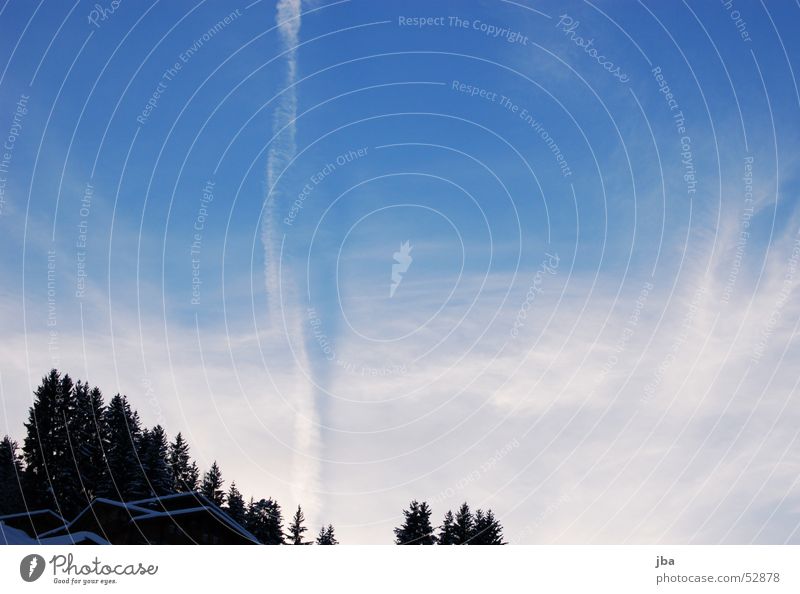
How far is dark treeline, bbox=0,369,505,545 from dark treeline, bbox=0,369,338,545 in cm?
11

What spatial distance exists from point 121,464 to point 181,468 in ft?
56.6

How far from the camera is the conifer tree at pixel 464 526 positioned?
7881 centimetres

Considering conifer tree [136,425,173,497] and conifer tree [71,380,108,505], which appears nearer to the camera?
conifer tree [136,425,173,497]

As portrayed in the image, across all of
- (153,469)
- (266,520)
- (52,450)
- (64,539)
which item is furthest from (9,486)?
(64,539)

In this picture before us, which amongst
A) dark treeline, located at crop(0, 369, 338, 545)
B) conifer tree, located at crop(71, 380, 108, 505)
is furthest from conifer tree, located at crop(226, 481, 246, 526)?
conifer tree, located at crop(71, 380, 108, 505)

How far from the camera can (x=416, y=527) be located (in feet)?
259

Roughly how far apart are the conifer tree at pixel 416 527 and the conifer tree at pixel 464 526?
10.1ft

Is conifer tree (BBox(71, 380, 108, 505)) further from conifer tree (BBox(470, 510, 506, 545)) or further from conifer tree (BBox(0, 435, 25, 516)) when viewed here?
conifer tree (BBox(470, 510, 506, 545))

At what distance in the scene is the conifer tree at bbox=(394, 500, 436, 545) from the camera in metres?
77.6

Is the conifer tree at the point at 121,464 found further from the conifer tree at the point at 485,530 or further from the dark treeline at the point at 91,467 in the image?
the conifer tree at the point at 485,530

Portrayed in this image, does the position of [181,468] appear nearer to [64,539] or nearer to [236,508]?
[236,508]

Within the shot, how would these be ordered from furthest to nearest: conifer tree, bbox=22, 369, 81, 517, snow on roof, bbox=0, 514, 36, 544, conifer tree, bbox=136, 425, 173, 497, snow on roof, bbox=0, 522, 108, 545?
conifer tree, bbox=22, 369, 81, 517, conifer tree, bbox=136, 425, 173, 497, snow on roof, bbox=0, 514, 36, 544, snow on roof, bbox=0, 522, 108, 545
